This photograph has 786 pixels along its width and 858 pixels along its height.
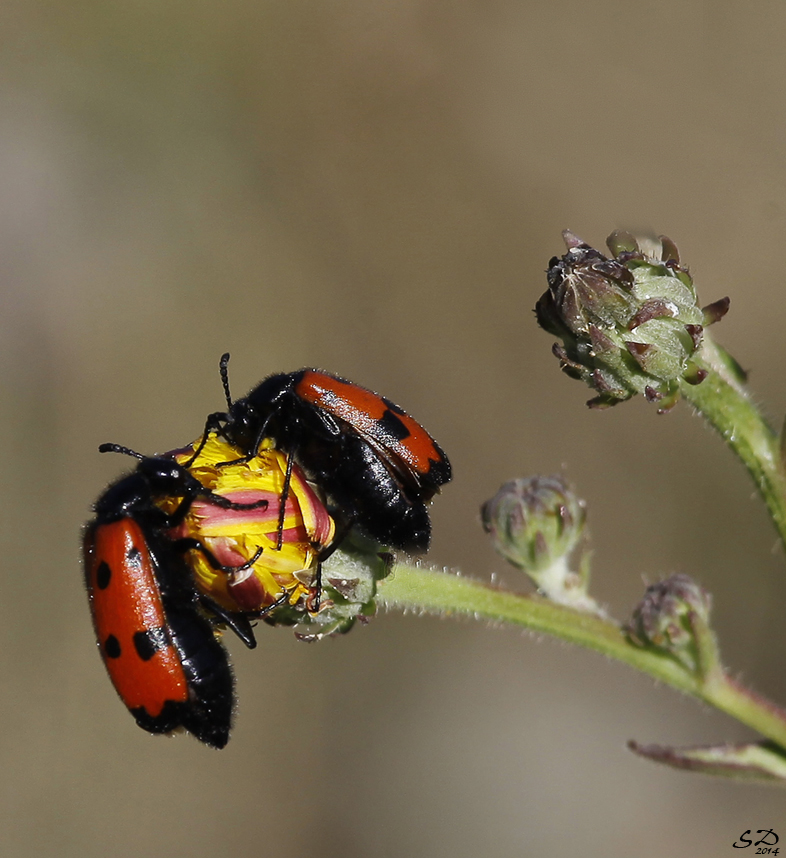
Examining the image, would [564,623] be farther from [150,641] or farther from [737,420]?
[150,641]

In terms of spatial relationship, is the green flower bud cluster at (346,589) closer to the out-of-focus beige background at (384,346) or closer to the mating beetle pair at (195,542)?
the mating beetle pair at (195,542)

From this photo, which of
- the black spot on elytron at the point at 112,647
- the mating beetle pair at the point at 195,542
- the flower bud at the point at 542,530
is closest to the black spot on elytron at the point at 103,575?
the mating beetle pair at the point at 195,542

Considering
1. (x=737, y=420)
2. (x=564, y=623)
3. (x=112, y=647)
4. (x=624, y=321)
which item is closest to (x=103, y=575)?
(x=112, y=647)

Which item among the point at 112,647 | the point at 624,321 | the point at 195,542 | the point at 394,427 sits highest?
the point at 624,321

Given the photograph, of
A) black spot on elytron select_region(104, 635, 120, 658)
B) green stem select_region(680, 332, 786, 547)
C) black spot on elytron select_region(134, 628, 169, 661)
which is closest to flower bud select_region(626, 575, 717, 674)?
green stem select_region(680, 332, 786, 547)

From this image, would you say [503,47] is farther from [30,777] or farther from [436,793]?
[30,777]

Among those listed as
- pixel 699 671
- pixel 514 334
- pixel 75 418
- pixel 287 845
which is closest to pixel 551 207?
pixel 514 334

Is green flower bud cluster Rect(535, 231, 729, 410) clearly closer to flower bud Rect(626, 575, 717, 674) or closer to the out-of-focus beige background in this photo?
flower bud Rect(626, 575, 717, 674)
